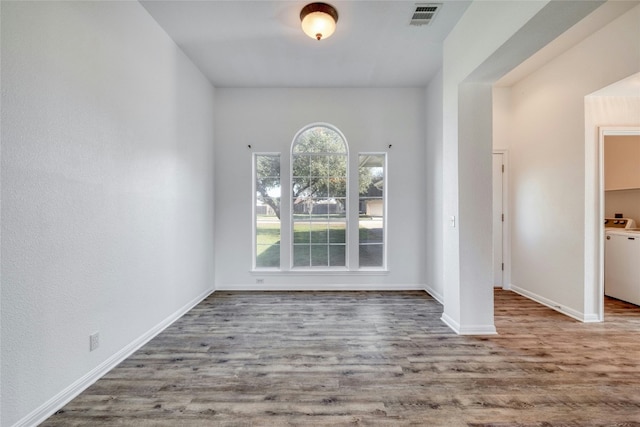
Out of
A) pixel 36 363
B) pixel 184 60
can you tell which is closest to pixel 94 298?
pixel 36 363

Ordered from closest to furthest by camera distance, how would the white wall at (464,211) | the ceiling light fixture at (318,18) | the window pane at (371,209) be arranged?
the ceiling light fixture at (318,18) < the white wall at (464,211) < the window pane at (371,209)

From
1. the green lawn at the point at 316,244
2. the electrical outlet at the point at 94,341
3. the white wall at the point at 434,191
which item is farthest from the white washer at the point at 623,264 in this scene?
the electrical outlet at the point at 94,341

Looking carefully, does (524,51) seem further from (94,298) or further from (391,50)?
(94,298)

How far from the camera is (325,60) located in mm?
3494

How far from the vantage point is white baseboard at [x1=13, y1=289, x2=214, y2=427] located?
1.63 m

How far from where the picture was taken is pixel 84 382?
6.41ft

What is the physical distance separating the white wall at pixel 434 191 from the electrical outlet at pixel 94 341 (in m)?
3.66

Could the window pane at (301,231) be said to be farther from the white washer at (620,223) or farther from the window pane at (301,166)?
the white washer at (620,223)

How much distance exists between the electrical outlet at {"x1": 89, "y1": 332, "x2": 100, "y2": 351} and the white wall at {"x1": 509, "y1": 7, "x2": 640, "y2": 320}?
4643 millimetres

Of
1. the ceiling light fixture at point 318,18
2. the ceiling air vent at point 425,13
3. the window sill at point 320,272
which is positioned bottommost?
the window sill at point 320,272

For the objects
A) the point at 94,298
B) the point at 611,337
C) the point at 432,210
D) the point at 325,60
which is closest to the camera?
the point at 94,298

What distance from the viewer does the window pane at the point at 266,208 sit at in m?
4.45

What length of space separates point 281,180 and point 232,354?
2629 mm

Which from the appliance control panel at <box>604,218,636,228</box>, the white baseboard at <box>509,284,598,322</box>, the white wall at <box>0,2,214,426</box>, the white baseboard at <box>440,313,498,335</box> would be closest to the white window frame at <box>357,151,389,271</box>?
the white baseboard at <box>440,313,498,335</box>
